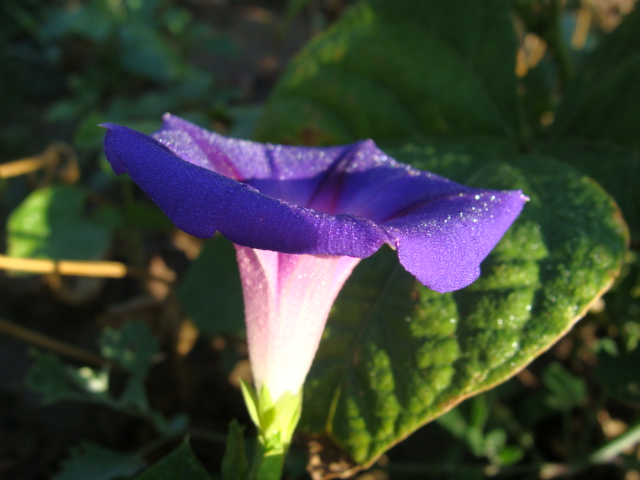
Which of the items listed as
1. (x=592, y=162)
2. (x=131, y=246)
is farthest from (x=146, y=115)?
(x=592, y=162)

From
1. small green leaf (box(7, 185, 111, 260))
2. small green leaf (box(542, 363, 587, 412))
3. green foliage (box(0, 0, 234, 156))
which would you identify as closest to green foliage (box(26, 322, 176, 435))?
small green leaf (box(7, 185, 111, 260))

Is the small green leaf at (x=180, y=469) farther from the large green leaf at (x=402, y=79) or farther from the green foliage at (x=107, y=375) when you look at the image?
the large green leaf at (x=402, y=79)

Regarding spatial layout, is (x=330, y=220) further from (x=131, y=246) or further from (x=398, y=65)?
(x=131, y=246)

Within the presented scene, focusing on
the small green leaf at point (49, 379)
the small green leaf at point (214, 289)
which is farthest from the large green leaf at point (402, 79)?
the small green leaf at point (49, 379)

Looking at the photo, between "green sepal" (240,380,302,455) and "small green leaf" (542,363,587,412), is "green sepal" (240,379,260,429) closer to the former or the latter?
"green sepal" (240,380,302,455)

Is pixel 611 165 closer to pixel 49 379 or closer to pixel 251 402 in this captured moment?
pixel 251 402

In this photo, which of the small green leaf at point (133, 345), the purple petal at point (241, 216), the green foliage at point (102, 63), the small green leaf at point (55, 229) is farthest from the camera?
the green foliage at point (102, 63)

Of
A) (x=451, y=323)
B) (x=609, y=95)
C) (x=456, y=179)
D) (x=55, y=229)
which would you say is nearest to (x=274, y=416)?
(x=451, y=323)
